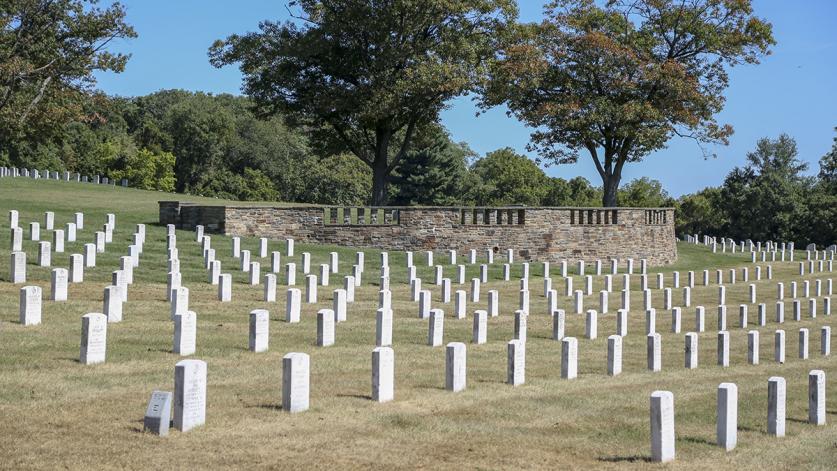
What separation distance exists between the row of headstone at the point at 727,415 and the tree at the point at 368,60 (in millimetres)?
28668

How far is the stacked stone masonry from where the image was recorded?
33719mm

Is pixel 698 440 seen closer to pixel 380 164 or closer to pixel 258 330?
pixel 258 330


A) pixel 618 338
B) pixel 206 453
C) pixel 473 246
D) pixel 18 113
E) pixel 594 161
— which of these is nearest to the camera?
pixel 206 453

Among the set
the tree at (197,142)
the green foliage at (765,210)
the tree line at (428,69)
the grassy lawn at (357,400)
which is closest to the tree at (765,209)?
the green foliage at (765,210)

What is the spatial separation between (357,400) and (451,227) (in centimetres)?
2540

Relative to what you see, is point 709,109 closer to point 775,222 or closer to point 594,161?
point 594,161

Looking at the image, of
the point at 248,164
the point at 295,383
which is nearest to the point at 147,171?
the point at 248,164

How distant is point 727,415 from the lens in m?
10.7

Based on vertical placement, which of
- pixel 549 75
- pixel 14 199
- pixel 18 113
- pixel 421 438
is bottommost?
pixel 421 438

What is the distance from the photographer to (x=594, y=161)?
48.3 meters

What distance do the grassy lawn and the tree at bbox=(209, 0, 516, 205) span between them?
21.1 meters

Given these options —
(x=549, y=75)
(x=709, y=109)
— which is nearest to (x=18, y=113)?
(x=549, y=75)

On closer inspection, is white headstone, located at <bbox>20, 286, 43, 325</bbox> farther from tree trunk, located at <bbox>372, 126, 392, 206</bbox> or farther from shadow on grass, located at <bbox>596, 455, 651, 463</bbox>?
tree trunk, located at <bbox>372, 126, 392, 206</bbox>

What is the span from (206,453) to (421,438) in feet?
6.93
